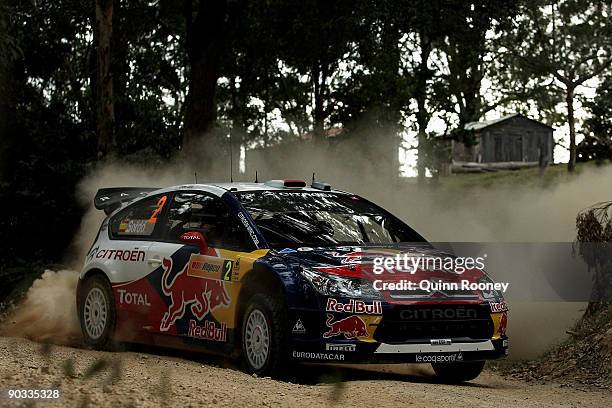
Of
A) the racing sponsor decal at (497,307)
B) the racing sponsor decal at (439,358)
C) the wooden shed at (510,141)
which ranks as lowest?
the racing sponsor decal at (439,358)

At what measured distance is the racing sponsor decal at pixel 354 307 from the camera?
8.92 metres

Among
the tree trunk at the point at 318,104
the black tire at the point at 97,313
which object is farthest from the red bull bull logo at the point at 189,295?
the tree trunk at the point at 318,104

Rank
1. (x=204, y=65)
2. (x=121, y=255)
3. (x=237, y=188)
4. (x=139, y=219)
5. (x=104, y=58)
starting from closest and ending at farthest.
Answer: (x=237, y=188) < (x=121, y=255) < (x=139, y=219) < (x=104, y=58) < (x=204, y=65)

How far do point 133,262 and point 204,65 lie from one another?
44.8 ft

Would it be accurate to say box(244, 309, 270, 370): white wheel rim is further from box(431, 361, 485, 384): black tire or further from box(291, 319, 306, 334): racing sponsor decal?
box(431, 361, 485, 384): black tire

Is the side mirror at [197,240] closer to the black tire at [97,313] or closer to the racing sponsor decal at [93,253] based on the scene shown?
the black tire at [97,313]

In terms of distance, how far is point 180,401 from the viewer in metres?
7.08

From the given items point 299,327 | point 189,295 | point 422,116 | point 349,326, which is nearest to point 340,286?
point 349,326

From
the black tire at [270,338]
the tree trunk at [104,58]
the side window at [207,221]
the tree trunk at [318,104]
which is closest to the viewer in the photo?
the black tire at [270,338]

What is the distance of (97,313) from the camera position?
1166cm

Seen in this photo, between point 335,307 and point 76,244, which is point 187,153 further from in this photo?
point 335,307

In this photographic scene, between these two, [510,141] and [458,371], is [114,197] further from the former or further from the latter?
[510,141]

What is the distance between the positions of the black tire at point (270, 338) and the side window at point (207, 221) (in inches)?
25.2

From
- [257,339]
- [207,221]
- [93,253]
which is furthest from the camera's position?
[93,253]
